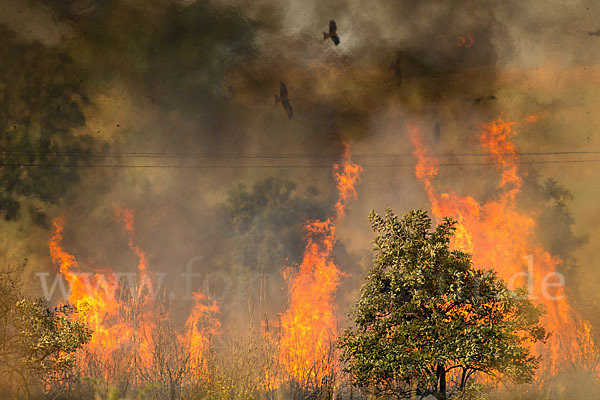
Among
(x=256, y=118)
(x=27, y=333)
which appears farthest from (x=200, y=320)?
(x=27, y=333)

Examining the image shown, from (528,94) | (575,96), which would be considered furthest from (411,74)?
(575,96)

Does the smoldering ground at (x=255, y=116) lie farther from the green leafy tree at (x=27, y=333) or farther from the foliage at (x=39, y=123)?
the green leafy tree at (x=27, y=333)

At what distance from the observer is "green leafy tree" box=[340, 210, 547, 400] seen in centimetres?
1355

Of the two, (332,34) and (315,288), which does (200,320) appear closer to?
(315,288)

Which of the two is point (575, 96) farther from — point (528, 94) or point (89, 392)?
point (89, 392)

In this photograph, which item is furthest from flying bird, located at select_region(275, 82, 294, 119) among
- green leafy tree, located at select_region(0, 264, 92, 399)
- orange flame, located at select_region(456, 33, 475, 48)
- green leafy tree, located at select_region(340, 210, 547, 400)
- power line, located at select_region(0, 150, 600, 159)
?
green leafy tree, located at select_region(340, 210, 547, 400)

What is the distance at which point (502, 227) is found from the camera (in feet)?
115

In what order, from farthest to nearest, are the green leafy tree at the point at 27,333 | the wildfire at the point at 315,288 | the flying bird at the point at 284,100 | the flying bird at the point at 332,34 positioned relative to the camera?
the flying bird at the point at 284,100
the flying bird at the point at 332,34
the wildfire at the point at 315,288
the green leafy tree at the point at 27,333

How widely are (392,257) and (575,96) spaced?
2712 centimetres

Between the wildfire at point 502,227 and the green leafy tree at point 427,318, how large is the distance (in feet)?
68.2

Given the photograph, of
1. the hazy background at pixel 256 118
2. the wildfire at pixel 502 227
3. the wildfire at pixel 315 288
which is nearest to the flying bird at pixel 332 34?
the hazy background at pixel 256 118

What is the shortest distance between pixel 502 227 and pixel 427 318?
23.1 meters

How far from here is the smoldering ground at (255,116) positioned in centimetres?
3525

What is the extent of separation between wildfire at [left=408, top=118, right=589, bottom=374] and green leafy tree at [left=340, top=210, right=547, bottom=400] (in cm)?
2079
